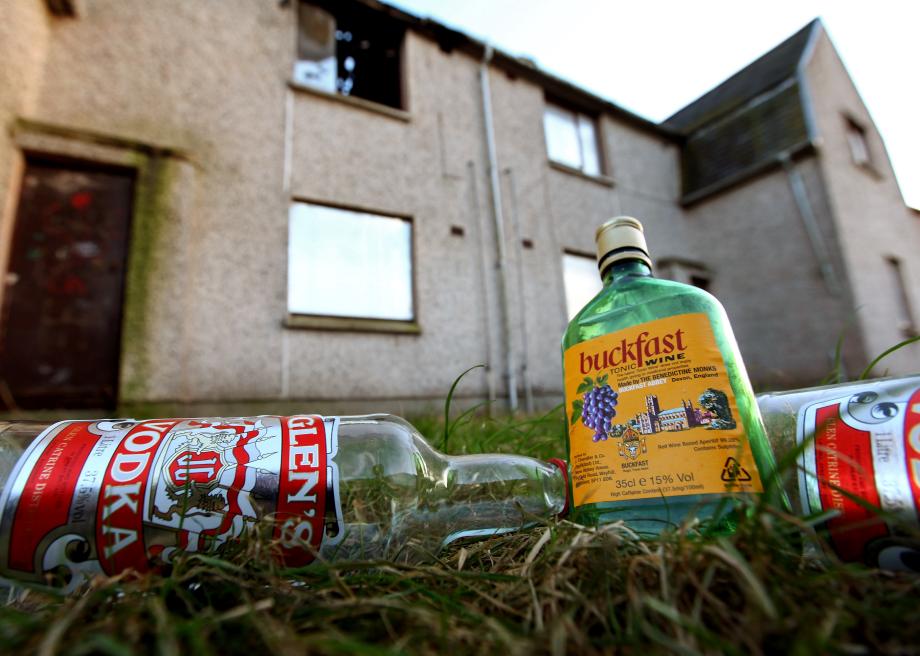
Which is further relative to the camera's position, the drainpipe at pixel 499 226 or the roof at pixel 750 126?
the roof at pixel 750 126

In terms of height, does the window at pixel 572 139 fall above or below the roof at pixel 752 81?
below

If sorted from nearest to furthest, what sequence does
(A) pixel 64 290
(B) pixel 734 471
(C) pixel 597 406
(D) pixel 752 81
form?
(B) pixel 734 471 < (C) pixel 597 406 < (A) pixel 64 290 < (D) pixel 752 81

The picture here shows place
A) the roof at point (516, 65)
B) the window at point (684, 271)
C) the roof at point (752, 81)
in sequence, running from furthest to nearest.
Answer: the roof at point (752, 81) → the window at point (684, 271) → the roof at point (516, 65)

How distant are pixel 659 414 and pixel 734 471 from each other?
0.15 meters

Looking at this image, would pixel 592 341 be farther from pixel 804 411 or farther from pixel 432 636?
pixel 432 636

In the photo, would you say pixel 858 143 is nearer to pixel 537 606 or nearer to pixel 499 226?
pixel 499 226

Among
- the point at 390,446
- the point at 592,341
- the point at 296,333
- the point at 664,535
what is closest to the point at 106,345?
the point at 296,333

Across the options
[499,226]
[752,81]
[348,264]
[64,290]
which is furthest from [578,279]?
[752,81]

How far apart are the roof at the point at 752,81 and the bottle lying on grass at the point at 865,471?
9.37 m

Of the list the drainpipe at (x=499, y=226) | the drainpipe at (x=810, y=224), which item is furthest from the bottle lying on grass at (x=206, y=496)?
the drainpipe at (x=810, y=224)

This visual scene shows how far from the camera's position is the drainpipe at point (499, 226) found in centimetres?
543

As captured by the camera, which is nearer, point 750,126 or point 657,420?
point 657,420

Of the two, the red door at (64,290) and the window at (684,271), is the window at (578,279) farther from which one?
the red door at (64,290)

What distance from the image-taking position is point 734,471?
79 cm
